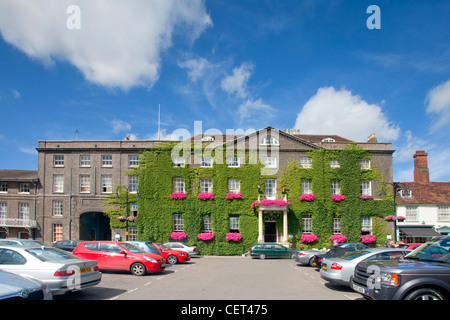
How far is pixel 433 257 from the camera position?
8836mm

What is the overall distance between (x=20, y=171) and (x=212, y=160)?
2307 cm

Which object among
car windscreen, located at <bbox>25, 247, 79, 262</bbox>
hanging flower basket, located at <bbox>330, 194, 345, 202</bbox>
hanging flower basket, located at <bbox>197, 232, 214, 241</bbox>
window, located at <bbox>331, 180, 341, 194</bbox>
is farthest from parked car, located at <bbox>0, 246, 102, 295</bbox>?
window, located at <bbox>331, 180, 341, 194</bbox>

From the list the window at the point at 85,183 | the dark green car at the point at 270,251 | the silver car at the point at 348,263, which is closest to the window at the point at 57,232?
the window at the point at 85,183

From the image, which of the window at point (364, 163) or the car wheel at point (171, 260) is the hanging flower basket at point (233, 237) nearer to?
the car wheel at point (171, 260)

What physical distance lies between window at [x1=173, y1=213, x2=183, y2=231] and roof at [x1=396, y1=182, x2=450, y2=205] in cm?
2352

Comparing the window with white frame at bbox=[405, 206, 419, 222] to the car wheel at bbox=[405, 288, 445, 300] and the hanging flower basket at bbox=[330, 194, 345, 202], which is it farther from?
the car wheel at bbox=[405, 288, 445, 300]

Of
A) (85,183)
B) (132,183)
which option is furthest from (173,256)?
(85,183)

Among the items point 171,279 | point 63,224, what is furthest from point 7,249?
point 63,224

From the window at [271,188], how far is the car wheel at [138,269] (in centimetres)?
2021

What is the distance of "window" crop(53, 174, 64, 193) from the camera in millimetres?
35781

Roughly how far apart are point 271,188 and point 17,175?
27.9 m

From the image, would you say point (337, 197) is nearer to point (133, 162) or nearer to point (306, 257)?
point (306, 257)

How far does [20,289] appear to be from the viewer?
692cm

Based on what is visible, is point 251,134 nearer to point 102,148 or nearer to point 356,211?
point 356,211
